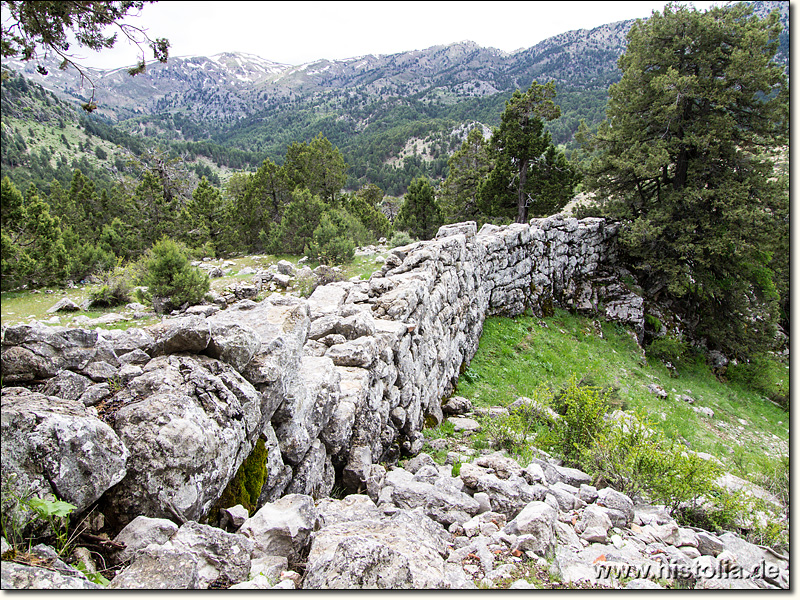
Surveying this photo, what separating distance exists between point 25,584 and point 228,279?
16443 millimetres

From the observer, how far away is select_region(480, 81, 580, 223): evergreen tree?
2473cm

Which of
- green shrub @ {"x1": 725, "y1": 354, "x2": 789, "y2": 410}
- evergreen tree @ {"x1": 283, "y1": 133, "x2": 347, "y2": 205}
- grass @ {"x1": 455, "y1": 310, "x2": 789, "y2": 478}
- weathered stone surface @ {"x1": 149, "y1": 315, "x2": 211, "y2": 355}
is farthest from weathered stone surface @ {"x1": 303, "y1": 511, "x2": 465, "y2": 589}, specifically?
evergreen tree @ {"x1": 283, "y1": 133, "x2": 347, "y2": 205}

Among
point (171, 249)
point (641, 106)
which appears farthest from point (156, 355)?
point (641, 106)

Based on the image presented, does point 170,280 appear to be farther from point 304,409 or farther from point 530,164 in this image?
point 530,164

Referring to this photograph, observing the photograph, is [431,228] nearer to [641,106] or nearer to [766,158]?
[641,106]

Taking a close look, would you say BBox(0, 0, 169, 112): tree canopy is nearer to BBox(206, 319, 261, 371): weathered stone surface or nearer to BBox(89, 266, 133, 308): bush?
BBox(206, 319, 261, 371): weathered stone surface

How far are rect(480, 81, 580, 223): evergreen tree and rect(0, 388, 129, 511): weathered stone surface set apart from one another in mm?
25770

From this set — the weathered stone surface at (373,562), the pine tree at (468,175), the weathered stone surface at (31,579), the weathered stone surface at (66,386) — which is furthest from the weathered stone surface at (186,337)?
the pine tree at (468,175)

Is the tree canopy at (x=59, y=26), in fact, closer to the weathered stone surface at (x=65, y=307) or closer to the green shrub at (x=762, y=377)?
the weathered stone surface at (x=65, y=307)

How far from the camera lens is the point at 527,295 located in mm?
17578

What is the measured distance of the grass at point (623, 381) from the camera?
1151cm

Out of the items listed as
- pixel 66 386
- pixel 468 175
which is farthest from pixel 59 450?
pixel 468 175

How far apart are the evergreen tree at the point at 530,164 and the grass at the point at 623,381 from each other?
1010cm

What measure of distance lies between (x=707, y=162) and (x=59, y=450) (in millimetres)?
23032
